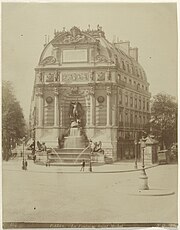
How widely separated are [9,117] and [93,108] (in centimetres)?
48

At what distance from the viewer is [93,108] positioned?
8.58ft

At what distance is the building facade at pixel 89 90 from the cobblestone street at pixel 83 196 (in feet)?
0.54

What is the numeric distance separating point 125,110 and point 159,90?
228 mm

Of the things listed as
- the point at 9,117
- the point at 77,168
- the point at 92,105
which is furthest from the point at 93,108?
the point at 9,117

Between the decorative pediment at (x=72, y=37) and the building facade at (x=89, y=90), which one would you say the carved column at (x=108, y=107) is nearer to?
the building facade at (x=89, y=90)

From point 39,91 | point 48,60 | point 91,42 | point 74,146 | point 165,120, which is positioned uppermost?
point 91,42

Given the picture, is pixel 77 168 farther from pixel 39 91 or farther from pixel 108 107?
pixel 39 91

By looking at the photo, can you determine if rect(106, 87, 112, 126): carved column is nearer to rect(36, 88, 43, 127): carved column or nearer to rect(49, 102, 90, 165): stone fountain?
rect(49, 102, 90, 165): stone fountain

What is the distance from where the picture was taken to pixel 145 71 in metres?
2.63

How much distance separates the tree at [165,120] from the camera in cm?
262

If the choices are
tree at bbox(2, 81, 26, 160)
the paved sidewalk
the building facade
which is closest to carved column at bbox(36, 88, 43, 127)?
the building facade

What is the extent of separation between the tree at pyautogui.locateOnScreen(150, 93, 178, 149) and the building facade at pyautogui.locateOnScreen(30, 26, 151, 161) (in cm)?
7

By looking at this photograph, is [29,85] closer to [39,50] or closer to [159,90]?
[39,50]

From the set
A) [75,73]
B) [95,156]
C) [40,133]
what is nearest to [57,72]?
[75,73]
